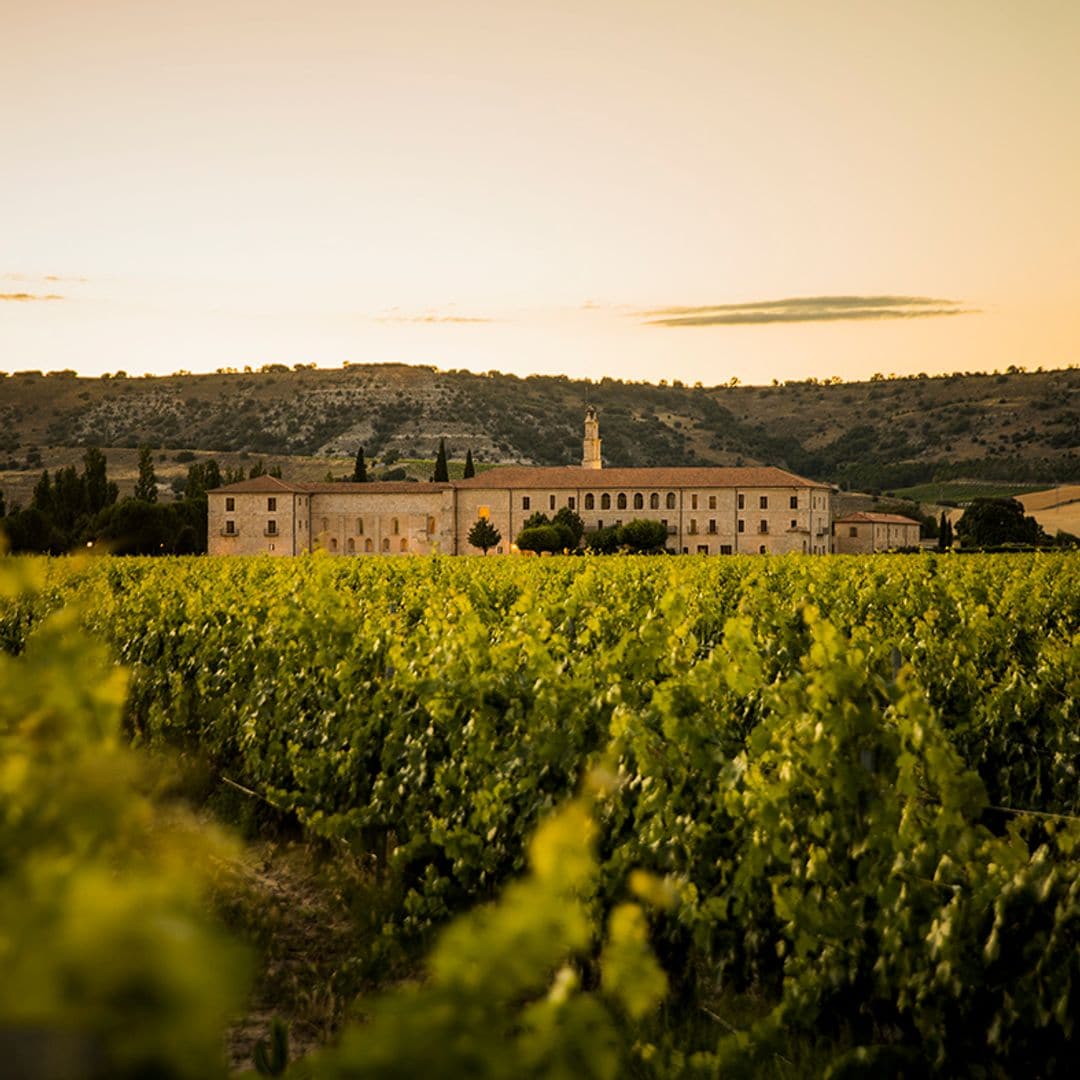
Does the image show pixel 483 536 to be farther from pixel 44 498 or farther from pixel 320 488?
pixel 44 498

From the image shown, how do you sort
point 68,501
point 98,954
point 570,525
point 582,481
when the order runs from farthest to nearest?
1. point 582,481
2. point 570,525
3. point 68,501
4. point 98,954

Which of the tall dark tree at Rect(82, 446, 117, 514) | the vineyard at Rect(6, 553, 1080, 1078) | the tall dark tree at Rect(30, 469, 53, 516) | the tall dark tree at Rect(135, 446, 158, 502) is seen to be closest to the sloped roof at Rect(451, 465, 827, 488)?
the tall dark tree at Rect(135, 446, 158, 502)

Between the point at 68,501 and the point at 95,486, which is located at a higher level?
the point at 95,486

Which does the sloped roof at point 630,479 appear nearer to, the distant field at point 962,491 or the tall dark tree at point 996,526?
the tall dark tree at point 996,526

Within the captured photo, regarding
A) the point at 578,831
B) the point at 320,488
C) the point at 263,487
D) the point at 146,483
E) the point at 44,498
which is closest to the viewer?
the point at 578,831

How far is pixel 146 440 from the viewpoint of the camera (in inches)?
5753

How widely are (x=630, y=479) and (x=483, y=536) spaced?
36.1 ft

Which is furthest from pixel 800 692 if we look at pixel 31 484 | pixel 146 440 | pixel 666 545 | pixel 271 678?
pixel 146 440

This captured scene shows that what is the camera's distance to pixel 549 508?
257 ft

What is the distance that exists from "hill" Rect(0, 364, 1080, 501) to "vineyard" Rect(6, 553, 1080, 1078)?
396 feet

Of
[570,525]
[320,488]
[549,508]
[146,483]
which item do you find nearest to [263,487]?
[320,488]

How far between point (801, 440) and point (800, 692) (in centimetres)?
16906

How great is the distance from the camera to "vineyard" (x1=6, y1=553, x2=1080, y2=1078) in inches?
47.7

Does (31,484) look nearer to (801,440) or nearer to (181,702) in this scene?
(801,440)
